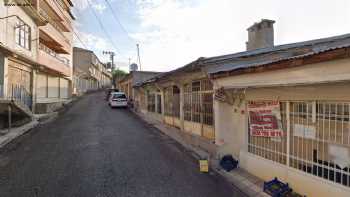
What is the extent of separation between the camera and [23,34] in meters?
15.2

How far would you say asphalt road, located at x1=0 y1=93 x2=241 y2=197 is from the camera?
512 centimetres

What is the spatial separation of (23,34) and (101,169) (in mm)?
14073

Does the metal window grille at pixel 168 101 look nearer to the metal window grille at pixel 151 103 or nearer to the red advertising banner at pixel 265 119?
the metal window grille at pixel 151 103

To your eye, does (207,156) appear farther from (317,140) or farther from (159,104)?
(159,104)

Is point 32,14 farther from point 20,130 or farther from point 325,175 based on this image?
point 325,175

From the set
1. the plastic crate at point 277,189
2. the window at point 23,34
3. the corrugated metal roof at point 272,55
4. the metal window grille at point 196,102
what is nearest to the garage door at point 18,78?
the window at point 23,34

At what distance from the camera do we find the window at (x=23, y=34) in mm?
14258

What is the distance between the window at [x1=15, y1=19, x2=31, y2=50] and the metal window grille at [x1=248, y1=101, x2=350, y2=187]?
54.6ft

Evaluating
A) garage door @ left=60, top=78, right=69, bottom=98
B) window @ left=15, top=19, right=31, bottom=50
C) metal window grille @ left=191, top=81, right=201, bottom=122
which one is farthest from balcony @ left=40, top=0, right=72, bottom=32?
metal window grille @ left=191, top=81, right=201, bottom=122

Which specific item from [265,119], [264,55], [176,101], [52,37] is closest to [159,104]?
[176,101]

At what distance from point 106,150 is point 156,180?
11.5ft

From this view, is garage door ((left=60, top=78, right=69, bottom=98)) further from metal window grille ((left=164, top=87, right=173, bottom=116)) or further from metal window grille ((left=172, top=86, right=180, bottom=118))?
metal window grille ((left=172, top=86, right=180, bottom=118))

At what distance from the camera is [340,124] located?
409 centimetres

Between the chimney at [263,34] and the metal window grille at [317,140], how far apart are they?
6.96 metres
